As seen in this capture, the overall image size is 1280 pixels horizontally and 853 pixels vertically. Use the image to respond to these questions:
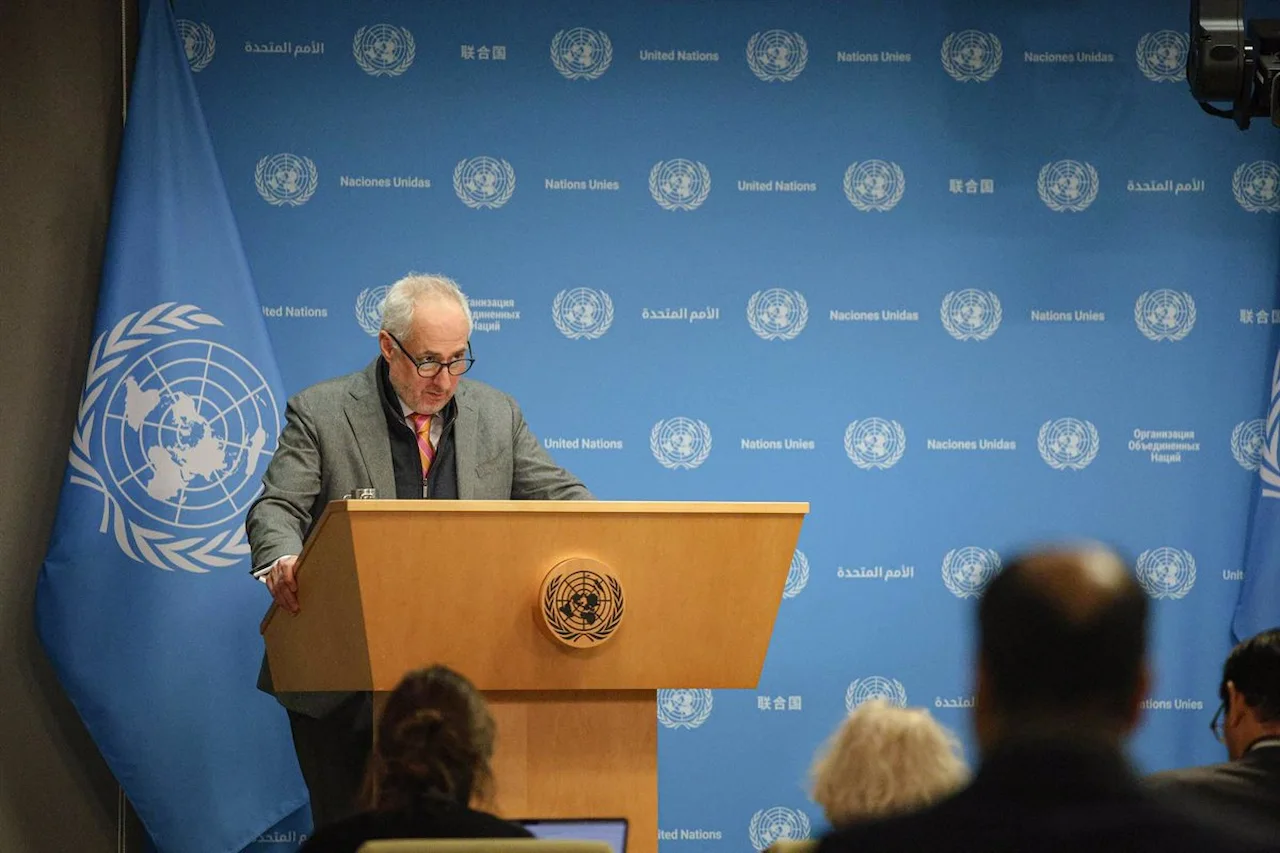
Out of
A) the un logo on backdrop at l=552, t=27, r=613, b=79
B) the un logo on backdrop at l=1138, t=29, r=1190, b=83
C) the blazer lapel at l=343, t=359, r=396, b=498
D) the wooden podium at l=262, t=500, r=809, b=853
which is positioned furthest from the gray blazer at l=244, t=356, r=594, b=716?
the un logo on backdrop at l=1138, t=29, r=1190, b=83

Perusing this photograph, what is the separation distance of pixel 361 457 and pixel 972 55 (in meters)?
3.14

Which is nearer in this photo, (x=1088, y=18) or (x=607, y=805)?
(x=607, y=805)

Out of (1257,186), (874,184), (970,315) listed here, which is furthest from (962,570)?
(1257,186)

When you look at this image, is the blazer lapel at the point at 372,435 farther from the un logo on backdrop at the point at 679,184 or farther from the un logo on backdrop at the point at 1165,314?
the un logo on backdrop at the point at 1165,314

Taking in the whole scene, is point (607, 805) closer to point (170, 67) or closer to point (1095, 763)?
point (1095, 763)

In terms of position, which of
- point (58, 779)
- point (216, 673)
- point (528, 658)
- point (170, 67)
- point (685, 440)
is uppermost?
point (170, 67)

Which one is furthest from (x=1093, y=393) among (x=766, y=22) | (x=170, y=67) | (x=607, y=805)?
(x=170, y=67)

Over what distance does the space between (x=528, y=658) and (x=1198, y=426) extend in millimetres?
3744

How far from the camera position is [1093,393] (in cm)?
569

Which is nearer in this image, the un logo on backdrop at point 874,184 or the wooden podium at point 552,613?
the wooden podium at point 552,613

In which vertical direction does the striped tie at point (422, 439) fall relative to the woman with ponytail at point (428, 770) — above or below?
above

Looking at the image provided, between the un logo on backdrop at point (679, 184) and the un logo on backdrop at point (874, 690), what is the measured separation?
77.7 inches

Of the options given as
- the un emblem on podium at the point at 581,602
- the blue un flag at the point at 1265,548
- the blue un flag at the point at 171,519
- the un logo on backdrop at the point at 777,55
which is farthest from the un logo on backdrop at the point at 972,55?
the un emblem on podium at the point at 581,602

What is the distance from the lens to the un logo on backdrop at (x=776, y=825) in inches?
217
